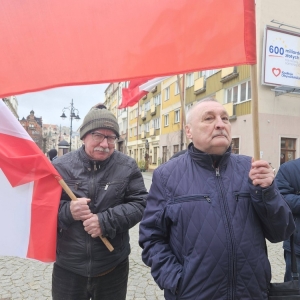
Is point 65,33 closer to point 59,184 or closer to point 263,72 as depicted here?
point 59,184

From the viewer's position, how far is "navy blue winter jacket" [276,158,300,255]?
2.73 m

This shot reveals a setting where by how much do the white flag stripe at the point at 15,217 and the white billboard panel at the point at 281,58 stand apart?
17167 millimetres

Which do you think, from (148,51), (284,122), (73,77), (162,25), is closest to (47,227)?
(73,77)

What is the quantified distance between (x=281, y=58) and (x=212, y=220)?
18306mm

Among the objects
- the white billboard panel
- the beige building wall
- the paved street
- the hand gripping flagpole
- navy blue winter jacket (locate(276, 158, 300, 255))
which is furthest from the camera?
the beige building wall

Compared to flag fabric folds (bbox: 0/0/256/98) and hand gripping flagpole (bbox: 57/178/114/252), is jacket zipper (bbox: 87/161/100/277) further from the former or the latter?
flag fabric folds (bbox: 0/0/256/98)

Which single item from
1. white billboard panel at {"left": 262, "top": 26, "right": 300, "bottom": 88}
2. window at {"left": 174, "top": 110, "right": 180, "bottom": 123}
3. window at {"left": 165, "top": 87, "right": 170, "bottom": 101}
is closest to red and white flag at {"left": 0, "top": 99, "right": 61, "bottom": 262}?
white billboard panel at {"left": 262, "top": 26, "right": 300, "bottom": 88}

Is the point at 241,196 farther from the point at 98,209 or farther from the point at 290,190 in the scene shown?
the point at 290,190

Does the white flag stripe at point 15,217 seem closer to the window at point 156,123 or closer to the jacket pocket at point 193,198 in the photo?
the jacket pocket at point 193,198

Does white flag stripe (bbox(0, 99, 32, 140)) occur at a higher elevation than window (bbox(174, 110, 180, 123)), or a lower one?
lower

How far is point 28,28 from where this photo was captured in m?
1.93

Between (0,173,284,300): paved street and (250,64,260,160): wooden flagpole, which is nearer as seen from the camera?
(250,64,260,160): wooden flagpole

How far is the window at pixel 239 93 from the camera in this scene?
61.1 feet

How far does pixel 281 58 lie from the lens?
57.8 ft
